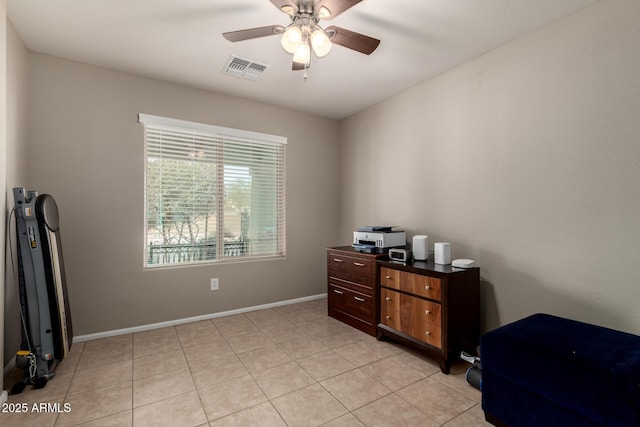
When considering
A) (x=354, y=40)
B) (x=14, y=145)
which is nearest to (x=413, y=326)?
(x=354, y=40)

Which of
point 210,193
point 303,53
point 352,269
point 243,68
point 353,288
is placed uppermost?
point 243,68

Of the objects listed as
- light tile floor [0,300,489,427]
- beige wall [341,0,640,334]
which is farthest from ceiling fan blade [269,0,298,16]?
light tile floor [0,300,489,427]

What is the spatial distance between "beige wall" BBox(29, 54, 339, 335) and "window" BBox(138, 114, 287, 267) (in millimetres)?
112

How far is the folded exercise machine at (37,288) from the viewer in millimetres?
A: 2049

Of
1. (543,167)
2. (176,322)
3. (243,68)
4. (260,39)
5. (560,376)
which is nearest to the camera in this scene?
(560,376)

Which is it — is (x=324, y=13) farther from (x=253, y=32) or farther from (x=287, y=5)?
(x=253, y=32)

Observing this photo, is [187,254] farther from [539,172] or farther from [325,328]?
[539,172]

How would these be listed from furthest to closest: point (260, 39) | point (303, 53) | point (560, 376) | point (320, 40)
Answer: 1. point (260, 39)
2. point (303, 53)
3. point (320, 40)
4. point (560, 376)

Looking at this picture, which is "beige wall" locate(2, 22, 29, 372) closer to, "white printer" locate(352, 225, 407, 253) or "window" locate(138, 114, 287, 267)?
"window" locate(138, 114, 287, 267)

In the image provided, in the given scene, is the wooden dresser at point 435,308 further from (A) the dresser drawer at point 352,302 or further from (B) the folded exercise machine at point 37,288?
(B) the folded exercise machine at point 37,288

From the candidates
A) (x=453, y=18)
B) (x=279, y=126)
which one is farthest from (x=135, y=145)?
(x=453, y=18)

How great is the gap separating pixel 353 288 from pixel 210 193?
1925 mm

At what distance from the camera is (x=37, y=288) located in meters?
2.08

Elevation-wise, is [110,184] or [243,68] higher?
[243,68]
